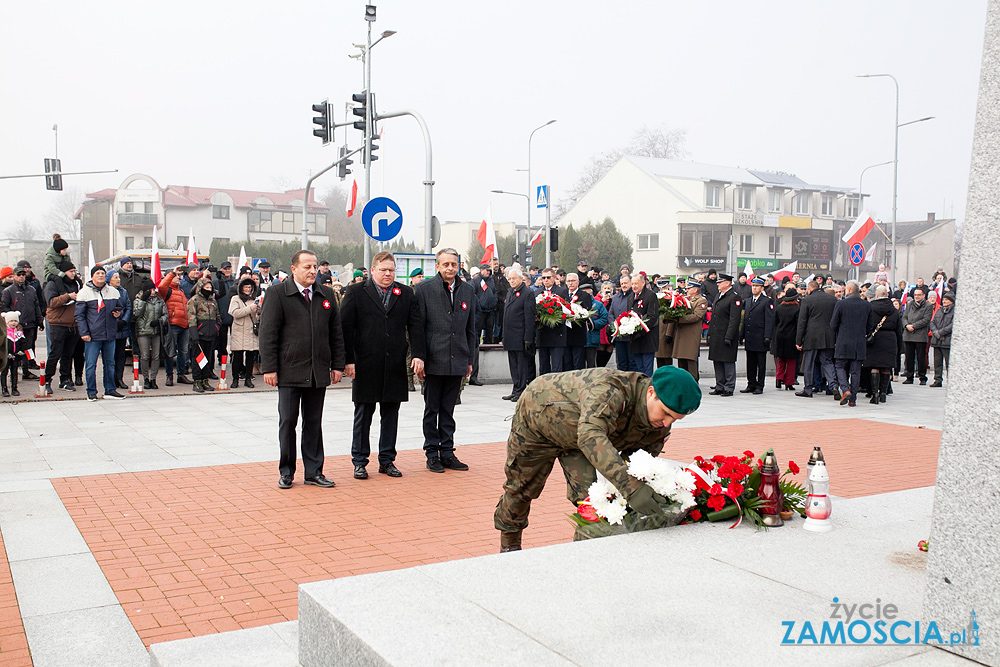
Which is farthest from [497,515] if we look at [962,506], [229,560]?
Answer: [962,506]

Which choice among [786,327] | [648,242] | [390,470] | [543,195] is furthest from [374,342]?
[648,242]

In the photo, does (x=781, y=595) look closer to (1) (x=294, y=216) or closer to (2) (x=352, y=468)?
(2) (x=352, y=468)

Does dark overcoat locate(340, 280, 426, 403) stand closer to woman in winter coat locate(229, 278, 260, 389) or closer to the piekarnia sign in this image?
the piekarnia sign

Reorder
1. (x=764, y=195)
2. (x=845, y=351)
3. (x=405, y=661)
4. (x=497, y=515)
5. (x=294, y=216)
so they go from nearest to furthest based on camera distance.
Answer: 1. (x=405, y=661)
2. (x=497, y=515)
3. (x=845, y=351)
4. (x=764, y=195)
5. (x=294, y=216)

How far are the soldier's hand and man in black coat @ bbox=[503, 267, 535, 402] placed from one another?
10.3 meters

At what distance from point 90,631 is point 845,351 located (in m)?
13.7

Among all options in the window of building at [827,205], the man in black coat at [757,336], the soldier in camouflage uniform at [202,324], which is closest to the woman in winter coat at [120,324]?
the soldier in camouflage uniform at [202,324]

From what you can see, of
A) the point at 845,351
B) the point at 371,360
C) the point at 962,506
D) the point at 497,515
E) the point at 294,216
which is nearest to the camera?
the point at 962,506

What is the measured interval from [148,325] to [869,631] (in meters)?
14.1

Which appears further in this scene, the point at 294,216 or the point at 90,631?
the point at 294,216

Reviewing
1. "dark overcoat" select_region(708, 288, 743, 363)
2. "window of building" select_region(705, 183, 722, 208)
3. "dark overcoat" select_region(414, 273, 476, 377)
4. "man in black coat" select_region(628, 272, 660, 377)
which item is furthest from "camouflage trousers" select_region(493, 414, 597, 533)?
"window of building" select_region(705, 183, 722, 208)

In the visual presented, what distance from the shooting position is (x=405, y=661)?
9.80 ft

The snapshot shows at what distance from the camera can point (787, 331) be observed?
1728 cm

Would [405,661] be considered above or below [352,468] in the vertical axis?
above
